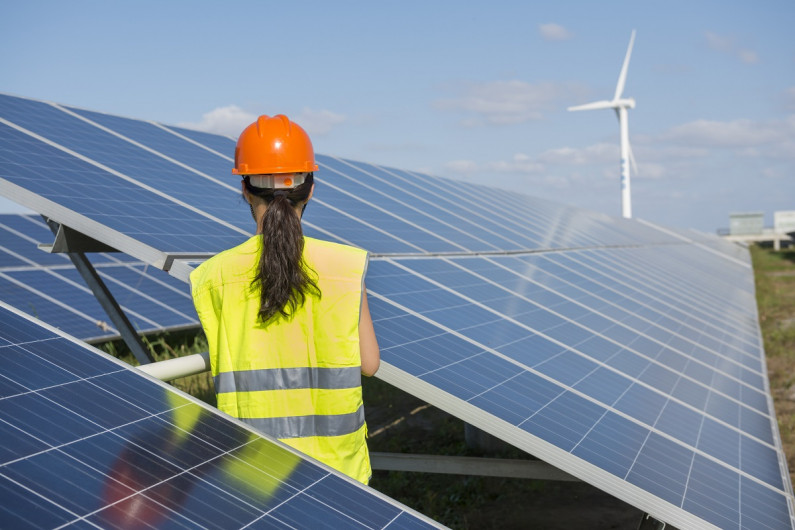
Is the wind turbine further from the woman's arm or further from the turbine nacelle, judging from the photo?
the woman's arm

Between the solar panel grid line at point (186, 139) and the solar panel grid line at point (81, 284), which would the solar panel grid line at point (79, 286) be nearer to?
the solar panel grid line at point (81, 284)

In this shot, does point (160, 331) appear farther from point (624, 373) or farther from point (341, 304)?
point (341, 304)

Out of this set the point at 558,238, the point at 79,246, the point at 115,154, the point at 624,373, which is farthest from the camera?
the point at 558,238

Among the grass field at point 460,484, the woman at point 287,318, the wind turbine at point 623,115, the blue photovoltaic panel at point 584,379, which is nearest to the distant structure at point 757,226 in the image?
the wind turbine at point 623,115

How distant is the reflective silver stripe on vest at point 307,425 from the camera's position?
4.02 metres

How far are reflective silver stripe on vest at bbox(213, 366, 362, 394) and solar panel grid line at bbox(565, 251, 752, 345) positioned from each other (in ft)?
35.9

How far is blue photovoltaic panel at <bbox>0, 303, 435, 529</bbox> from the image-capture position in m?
2.61

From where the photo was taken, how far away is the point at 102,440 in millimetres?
3018

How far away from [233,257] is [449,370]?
91.1 inches

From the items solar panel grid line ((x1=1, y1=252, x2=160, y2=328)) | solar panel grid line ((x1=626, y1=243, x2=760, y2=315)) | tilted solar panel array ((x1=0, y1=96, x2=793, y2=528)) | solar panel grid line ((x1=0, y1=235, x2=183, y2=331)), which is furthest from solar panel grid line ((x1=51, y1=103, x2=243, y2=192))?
solar panel grid line ((x1=626, y1=243, x2=760, y2=315))

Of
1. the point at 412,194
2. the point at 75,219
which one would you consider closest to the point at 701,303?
the point at 412,194

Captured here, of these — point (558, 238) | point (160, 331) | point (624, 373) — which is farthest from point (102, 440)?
point (558, 238)

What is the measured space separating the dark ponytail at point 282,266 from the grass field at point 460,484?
18.6ft

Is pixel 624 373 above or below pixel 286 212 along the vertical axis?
below
